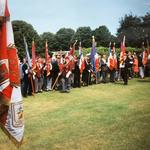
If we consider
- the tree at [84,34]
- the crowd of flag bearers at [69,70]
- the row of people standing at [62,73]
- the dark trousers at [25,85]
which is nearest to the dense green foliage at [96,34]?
the tree at [84,34]

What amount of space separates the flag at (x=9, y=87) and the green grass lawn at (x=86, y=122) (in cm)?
426

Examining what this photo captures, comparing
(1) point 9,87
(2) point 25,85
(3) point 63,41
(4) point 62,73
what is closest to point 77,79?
(4) point 62,73

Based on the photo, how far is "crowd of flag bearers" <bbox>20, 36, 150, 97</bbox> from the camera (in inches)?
805

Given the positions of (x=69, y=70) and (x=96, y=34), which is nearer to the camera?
(x=69, y=70)

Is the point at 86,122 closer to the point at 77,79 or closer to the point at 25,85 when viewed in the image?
the point at 25,85

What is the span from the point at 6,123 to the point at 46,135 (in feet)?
18.5

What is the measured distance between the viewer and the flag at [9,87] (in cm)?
500

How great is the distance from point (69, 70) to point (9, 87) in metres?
17.3

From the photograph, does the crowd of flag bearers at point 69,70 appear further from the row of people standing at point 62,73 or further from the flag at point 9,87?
the flag at point 9,87

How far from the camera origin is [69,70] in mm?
22328

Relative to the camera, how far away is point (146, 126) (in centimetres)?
1147

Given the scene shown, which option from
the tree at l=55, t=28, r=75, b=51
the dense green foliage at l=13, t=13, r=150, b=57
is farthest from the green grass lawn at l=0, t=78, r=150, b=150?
the tree at l=55, t=28, r=75, b=51

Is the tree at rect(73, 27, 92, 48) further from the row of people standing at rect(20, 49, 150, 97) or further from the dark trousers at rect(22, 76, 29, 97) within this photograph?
the dark trousers at rect(22, 76, 29, 97)

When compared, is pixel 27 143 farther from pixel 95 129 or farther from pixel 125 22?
pixel 125 22
